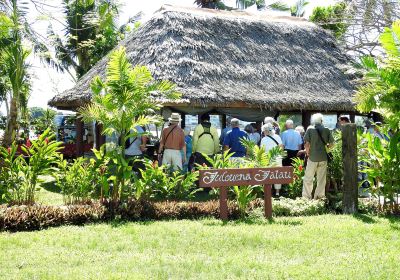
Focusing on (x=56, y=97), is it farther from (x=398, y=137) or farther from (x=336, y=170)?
(x=398, y=137)

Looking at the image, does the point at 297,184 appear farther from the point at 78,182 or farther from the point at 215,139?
the point at 78,182

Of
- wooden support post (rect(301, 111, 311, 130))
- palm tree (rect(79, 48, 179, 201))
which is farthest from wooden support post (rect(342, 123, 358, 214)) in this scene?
wooden support post (rect(301, 111, 311, 130))

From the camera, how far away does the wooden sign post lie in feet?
27.2

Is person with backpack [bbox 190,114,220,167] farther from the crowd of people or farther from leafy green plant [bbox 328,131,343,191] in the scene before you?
leafy green plant [bbox 328,131,343,191]

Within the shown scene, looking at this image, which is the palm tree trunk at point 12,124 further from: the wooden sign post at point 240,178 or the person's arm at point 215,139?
the wooden sign post at point 240,178

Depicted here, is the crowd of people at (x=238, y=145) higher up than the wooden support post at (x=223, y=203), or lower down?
higher up

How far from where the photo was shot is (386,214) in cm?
906

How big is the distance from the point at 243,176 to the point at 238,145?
301 cm

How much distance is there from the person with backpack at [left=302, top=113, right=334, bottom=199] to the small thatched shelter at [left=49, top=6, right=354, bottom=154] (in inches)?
149

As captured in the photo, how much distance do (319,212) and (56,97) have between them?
27.5 feet

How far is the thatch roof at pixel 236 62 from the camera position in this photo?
14.0 m

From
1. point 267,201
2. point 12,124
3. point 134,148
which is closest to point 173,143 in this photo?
point 134,148

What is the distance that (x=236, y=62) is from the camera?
15688 millimetres

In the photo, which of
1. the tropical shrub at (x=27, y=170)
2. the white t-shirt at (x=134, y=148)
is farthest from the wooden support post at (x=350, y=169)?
the tropical shrub at (x=27, y=170)
